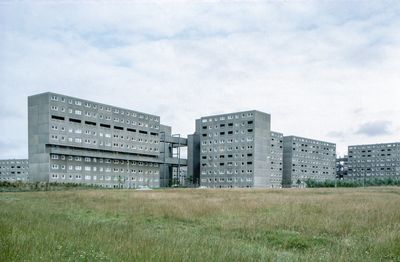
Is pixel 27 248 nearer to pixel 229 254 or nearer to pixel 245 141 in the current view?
pixel 229 254

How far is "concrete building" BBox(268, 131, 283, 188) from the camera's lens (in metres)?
139

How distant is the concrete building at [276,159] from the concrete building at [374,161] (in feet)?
188

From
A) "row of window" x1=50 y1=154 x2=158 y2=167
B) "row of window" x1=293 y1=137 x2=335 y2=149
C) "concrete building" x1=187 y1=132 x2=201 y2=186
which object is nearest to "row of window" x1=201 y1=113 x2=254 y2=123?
"concrete building" x1=187 y1=132 x2=201 y2=186

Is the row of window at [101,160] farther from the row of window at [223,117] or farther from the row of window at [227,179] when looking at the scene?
the row of window at [223,117]

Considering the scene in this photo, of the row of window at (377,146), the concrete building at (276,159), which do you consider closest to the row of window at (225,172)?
the concrete building at (276,159)

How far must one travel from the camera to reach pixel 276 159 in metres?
142

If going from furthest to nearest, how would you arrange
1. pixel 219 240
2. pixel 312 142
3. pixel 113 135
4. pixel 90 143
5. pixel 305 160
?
pixel 312 142, pixel 305 160, pixel 113 135, pixel 90 143, pixel 219 240

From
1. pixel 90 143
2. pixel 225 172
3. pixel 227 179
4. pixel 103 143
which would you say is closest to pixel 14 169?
pixel 103 143

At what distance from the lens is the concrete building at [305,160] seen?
14788 cm

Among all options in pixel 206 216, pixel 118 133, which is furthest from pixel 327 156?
pixel 206 216

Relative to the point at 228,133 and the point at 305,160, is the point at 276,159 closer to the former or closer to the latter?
the point at 305,160

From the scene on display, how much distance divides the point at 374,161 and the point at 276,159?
229 ft

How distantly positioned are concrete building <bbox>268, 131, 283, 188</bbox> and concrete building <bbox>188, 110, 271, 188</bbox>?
21.8 metres

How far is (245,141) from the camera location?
11344 centimetres
